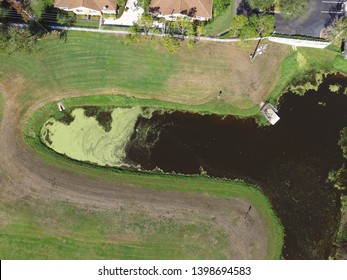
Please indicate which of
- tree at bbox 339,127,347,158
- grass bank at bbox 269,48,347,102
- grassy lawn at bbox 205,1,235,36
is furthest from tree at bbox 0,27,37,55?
tree at bbox 339,127,347,158

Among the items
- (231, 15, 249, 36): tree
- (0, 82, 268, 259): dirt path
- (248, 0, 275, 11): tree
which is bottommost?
(0, 82, 268, 259): dirt path

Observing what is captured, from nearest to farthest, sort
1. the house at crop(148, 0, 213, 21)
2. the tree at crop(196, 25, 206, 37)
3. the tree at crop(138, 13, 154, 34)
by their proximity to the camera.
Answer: the tree at crop(138, 13, 154, 34), the tree at crop(196, 25, 206, 37), the house at crop(148, 0, 213, 21)

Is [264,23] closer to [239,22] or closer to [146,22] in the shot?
[239,22]

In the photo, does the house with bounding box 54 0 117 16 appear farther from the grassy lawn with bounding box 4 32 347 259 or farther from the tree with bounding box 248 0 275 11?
the tree with bounding box 248 0 275 11

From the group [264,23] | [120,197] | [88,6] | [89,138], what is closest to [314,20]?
[264,23]

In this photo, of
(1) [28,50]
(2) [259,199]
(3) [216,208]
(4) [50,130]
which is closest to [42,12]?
(1) [28,50]

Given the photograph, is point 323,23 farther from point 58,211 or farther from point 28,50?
point 58,211
